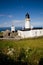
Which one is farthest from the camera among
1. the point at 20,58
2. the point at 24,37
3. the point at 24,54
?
the point at 24,37

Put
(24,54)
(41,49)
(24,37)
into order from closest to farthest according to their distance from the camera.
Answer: (24,54) < (41,49) < (24,37)

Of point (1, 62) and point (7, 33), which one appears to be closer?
point (1, 62)

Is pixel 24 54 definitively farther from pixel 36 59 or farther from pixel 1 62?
pixel 1 62

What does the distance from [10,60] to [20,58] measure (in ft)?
5.35

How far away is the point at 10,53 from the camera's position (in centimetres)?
2302

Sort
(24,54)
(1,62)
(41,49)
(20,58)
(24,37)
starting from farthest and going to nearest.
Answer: (24,37)
(41,49)
(24,54)
(20,58)
(1,62)

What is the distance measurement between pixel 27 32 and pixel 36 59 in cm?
1491

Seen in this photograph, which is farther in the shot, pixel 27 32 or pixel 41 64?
pixel 27 32

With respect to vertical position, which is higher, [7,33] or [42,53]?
[7,33]

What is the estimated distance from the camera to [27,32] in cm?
3600

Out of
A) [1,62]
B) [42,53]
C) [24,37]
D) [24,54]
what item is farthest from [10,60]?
[24,37]

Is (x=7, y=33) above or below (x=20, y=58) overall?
above

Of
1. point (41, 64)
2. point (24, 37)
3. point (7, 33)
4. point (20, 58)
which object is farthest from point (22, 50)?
point (7, 33)

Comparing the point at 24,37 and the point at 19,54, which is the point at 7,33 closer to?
the point at 24,37
